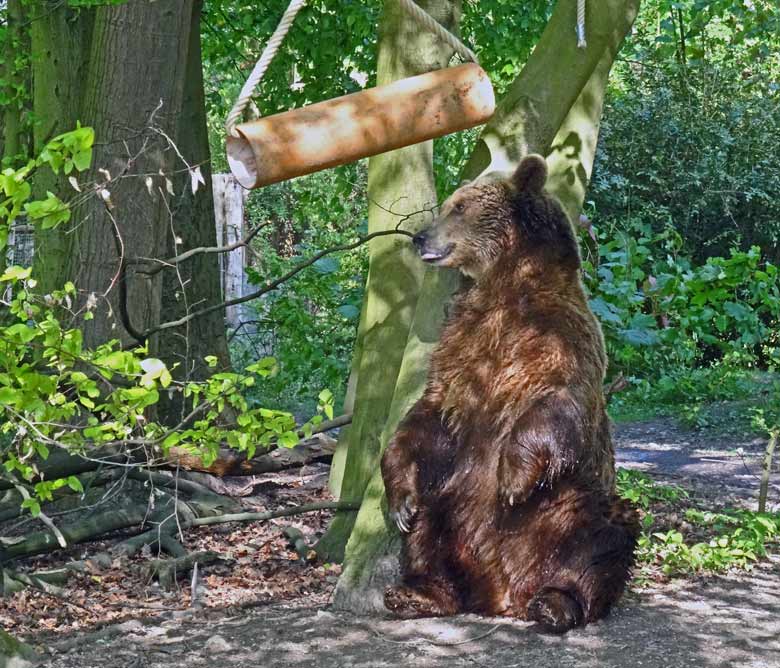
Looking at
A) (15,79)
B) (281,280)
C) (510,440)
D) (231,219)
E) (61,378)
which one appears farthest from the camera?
(231,219)

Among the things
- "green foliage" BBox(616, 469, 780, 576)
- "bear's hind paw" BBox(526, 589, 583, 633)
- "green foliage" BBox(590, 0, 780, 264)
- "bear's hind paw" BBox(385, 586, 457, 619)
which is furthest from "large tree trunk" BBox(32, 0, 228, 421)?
"green foliage" BBox(590, 0, 780, 264)

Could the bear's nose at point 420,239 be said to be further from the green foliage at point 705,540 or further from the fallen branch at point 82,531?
the fallen branch at point 82,531

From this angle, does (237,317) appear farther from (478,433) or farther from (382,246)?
(478,433)

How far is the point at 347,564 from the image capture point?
539 cm

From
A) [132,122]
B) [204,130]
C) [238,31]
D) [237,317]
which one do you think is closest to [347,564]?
[132,122]

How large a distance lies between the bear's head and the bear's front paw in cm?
105

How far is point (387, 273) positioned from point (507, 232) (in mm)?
1596

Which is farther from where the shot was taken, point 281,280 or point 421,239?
point 281,280

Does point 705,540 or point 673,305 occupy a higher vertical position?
point 673,305

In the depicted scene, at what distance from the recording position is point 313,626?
498 centimetres

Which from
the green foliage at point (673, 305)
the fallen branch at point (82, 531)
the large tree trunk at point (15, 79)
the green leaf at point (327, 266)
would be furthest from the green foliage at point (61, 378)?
the green foliage at point (673, 305)

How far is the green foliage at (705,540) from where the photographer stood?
6.02 meters

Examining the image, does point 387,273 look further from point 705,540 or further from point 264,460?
point 705,540

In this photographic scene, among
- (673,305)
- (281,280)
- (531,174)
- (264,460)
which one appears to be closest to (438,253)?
(531,174)
